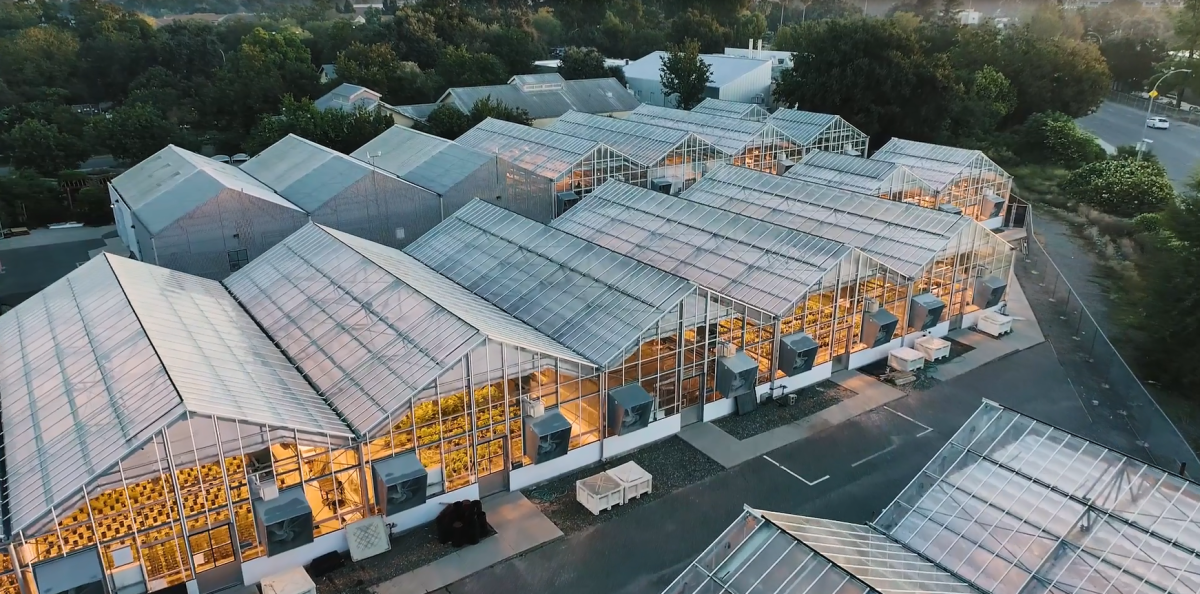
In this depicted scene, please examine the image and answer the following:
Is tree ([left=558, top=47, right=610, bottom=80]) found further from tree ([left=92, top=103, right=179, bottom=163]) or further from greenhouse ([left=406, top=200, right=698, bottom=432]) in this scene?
greenhouse ([left=406, top=200, right=698, bottom=432])

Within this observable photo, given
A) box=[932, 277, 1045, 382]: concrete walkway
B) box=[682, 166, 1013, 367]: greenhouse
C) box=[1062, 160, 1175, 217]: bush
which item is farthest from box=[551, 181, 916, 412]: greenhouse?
box=[1062, 160, 1175, 217]: bush

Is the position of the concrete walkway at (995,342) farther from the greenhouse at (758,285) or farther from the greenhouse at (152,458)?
the greenhouse at (152,458)

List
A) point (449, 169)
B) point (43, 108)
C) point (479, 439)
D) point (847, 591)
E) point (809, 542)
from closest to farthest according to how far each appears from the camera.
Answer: point (847, 591)
point (809, 542)
point (479, 439)
point (449, 169)
point (43, 108)

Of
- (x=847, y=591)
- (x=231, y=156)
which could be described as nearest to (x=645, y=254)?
(x=847, y=591)

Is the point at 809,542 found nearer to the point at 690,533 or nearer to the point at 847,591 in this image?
the point at 847,591

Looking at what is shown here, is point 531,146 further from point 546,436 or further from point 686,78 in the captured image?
point 686,78

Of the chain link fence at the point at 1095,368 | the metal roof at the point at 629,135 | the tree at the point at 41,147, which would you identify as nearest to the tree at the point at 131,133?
the tree at the point at 41,147
